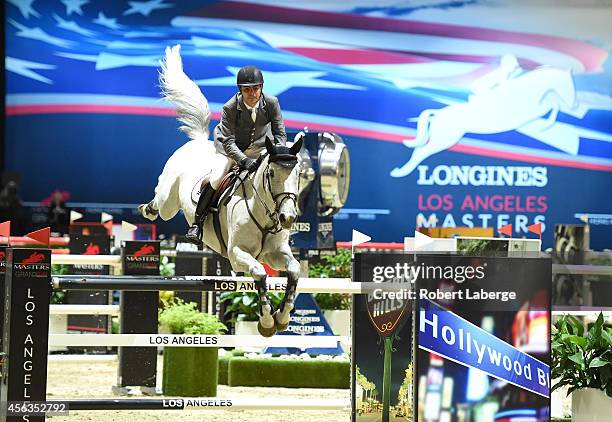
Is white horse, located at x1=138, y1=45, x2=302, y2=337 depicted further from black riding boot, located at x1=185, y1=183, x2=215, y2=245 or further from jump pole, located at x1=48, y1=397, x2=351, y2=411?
jump pole, located at x1=48, y1=397, x2=351, y2=411

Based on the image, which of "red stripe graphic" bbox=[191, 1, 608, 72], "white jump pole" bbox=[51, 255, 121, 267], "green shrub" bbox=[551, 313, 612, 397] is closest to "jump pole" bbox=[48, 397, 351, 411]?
"green shrub" bbox=[551, 313, 612, 397]

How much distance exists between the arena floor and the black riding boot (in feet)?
3.87

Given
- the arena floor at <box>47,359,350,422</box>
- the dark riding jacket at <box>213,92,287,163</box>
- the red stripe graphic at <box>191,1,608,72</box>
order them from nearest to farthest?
the dark riding jacket at <box>213,92,287,163</box> → the arena floor at <box>47,359,350,422</box> → the red stripe graphic at <box>191,1,608,72</box>

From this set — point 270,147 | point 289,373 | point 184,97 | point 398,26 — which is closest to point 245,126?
point 270,147

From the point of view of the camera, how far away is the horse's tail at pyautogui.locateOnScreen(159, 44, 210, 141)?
6191 mm

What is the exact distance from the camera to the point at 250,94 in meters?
5.05

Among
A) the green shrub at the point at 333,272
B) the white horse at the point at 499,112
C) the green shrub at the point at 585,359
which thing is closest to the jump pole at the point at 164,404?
the green shrub at the point at 585,359

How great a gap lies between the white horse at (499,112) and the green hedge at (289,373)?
722 cm

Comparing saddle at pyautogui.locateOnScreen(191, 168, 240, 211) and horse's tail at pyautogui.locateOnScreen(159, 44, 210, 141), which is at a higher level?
horse's tail at pyautogui.locateOnScreen(159, 44, 210, 141)

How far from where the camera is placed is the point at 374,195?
14.2 m

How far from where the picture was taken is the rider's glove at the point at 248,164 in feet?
16.4

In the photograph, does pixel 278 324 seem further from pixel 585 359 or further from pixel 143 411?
pixel 143 411

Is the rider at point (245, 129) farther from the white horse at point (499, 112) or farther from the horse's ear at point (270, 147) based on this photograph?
the white horse at point (499, 112)

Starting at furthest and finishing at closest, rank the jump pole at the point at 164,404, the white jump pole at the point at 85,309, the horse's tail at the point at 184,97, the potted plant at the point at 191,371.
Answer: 1. the white jump pole at the point at 85,309
2. the potted plant at the point at 191,371
3. the horse's tail at the point at 184,97
4. the jump pole at the point at 164,404
